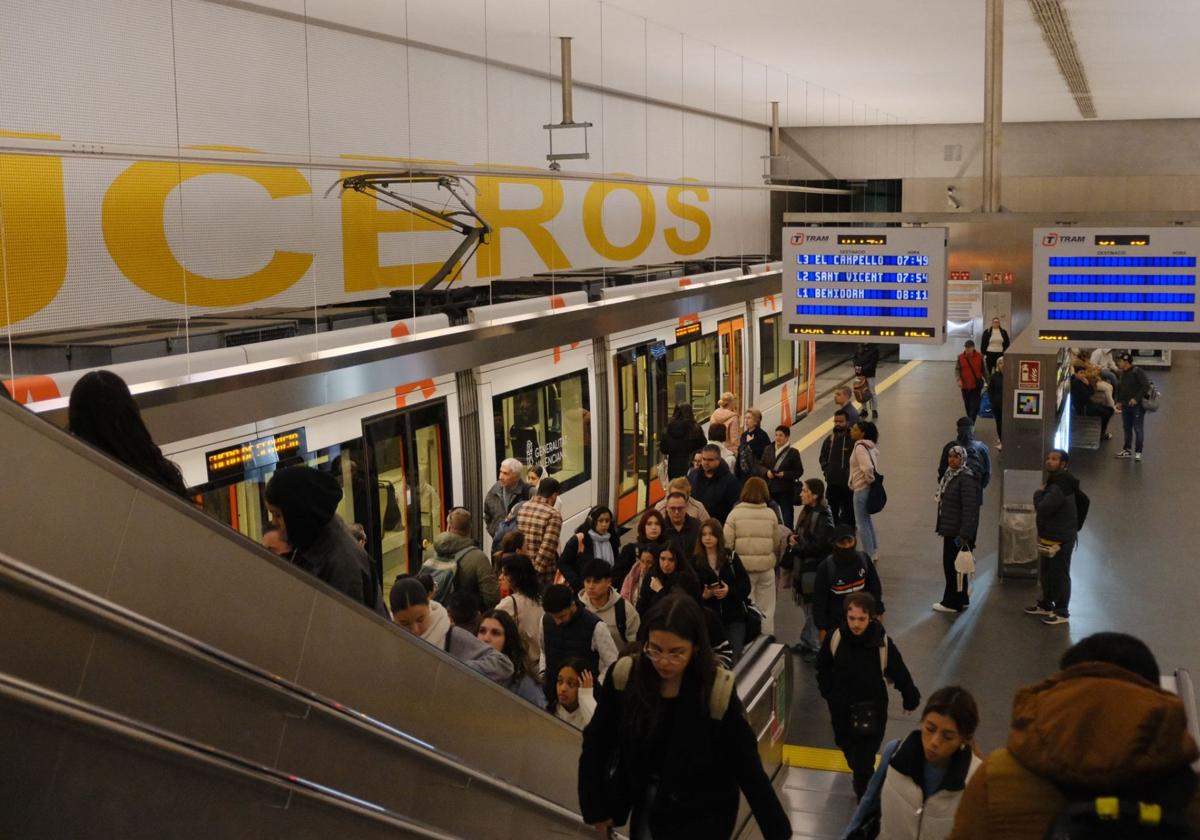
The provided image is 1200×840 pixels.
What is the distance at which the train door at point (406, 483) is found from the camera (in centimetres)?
934

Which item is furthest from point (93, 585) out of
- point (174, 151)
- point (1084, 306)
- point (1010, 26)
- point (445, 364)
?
point (1010, 26)

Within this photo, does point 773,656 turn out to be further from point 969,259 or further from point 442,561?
point 969,259

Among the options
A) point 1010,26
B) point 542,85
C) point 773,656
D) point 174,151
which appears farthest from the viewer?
point 542,85

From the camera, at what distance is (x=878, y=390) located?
91.8ft

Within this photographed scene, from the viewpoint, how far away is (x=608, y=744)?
3.29 metres

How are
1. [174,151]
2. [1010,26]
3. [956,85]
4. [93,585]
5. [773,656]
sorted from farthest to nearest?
[956,85] < [1010,26] < [174,151] < [773,656] < [93,585]

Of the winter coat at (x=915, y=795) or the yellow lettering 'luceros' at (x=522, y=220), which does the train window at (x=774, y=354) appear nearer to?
the yellow lettering 'luceros' at (x=522, y=220)

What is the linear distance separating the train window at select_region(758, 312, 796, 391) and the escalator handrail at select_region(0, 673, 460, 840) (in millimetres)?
16580

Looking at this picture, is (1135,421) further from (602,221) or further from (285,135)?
(285,135)

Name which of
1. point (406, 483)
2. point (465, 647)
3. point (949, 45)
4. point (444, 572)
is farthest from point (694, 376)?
point (465, 647)

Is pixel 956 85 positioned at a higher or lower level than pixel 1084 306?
higher

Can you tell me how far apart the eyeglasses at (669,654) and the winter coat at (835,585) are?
18.1ft

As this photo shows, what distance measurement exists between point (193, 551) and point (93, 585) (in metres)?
0.36

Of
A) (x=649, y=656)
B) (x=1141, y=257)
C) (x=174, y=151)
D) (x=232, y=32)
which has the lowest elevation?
(x=649, y=656)
